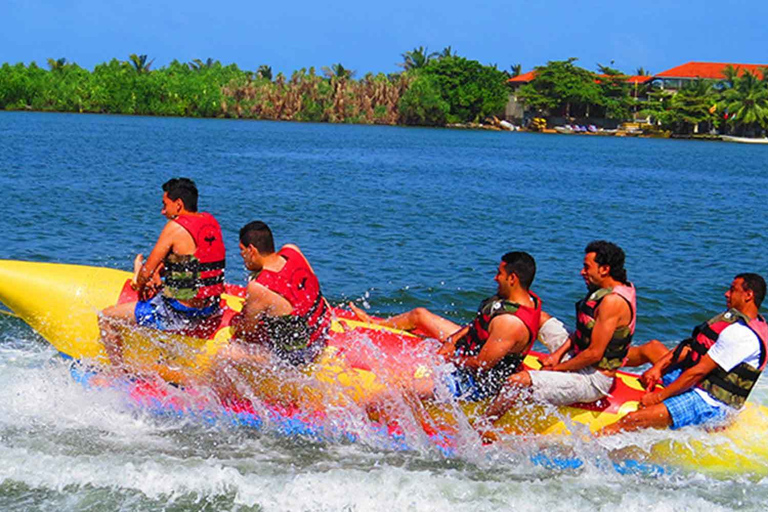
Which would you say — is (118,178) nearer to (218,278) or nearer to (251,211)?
(251,211)

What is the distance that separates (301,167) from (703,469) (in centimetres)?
2493

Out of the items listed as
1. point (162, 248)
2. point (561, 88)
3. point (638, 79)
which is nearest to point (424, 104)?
point (561, 88)

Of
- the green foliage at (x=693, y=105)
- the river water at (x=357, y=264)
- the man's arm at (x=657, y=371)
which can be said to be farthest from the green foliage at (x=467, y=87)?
the man's arm at (x=657, y=371)

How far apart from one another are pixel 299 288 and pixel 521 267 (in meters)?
1.38

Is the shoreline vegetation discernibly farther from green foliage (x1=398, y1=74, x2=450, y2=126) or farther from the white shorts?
the white shorts

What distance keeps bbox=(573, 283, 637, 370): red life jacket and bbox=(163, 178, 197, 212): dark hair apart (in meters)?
2.66

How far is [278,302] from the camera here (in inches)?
203

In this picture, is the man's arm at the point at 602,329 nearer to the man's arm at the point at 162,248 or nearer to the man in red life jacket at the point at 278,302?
the man in red life jacket at the point at 278,302

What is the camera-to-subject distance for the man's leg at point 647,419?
5.33 meters

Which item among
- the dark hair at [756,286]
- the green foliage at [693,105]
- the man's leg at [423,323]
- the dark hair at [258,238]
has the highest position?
the green foliage at [693,105]

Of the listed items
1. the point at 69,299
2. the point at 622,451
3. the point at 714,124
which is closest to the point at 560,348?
the point at 622,451

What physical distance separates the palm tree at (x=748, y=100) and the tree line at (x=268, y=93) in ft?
70.6

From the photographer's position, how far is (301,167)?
96.6 ft

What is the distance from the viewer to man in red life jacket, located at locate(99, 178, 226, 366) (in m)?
5.51
